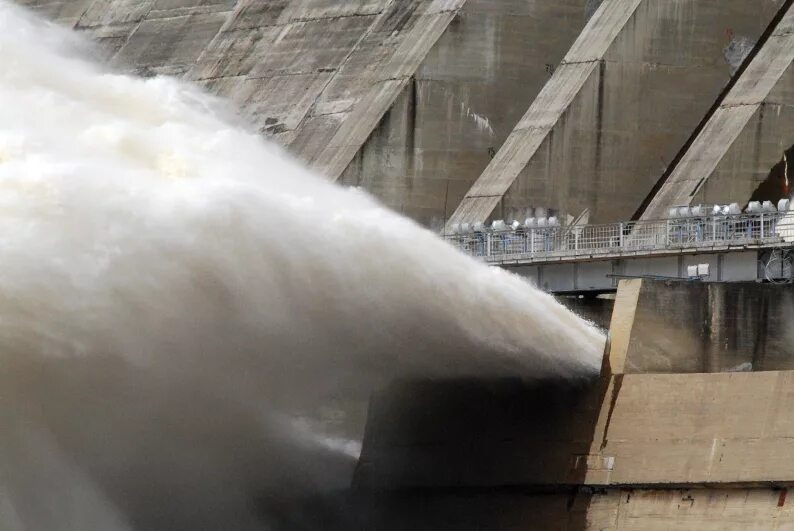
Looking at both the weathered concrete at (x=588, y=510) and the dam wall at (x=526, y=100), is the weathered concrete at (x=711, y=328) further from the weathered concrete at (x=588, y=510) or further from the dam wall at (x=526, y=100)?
the dam wall at (x=526, y=100)

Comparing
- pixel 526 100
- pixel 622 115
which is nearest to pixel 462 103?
pixel 526 100

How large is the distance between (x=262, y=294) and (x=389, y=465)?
13473 millimetres

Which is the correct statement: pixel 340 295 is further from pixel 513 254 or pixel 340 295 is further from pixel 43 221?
pixel 513 254

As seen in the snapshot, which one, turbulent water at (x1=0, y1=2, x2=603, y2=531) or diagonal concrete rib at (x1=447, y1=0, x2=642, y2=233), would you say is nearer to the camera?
turbulent water at (x1=0, y1=2, x2=603, y2=531)

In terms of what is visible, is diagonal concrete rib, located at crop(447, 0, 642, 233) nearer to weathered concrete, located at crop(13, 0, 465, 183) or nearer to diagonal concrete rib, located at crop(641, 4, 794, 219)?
diagonal concrete rib, located at crop(641, 4, 794, 219)

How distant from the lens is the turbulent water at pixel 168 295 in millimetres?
35719

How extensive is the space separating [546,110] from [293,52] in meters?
23.2

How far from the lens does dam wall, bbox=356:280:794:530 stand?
43594 millimetres

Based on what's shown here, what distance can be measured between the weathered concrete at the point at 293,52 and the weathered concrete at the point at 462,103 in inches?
23.8

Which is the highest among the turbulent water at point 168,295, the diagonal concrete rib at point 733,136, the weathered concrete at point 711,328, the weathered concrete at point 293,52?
the weathered concrete at point 293,52

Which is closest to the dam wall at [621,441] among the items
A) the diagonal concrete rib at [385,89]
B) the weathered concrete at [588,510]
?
the weathered concrete at [588,510]

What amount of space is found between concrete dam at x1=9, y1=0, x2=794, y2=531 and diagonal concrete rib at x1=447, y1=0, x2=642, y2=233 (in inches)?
3.5

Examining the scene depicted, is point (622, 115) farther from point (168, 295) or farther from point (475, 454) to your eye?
point (168, 295)

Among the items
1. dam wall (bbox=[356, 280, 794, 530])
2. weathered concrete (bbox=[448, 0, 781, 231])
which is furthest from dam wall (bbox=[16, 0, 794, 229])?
dam wall (bbox=[356, 280, 794, 530])
